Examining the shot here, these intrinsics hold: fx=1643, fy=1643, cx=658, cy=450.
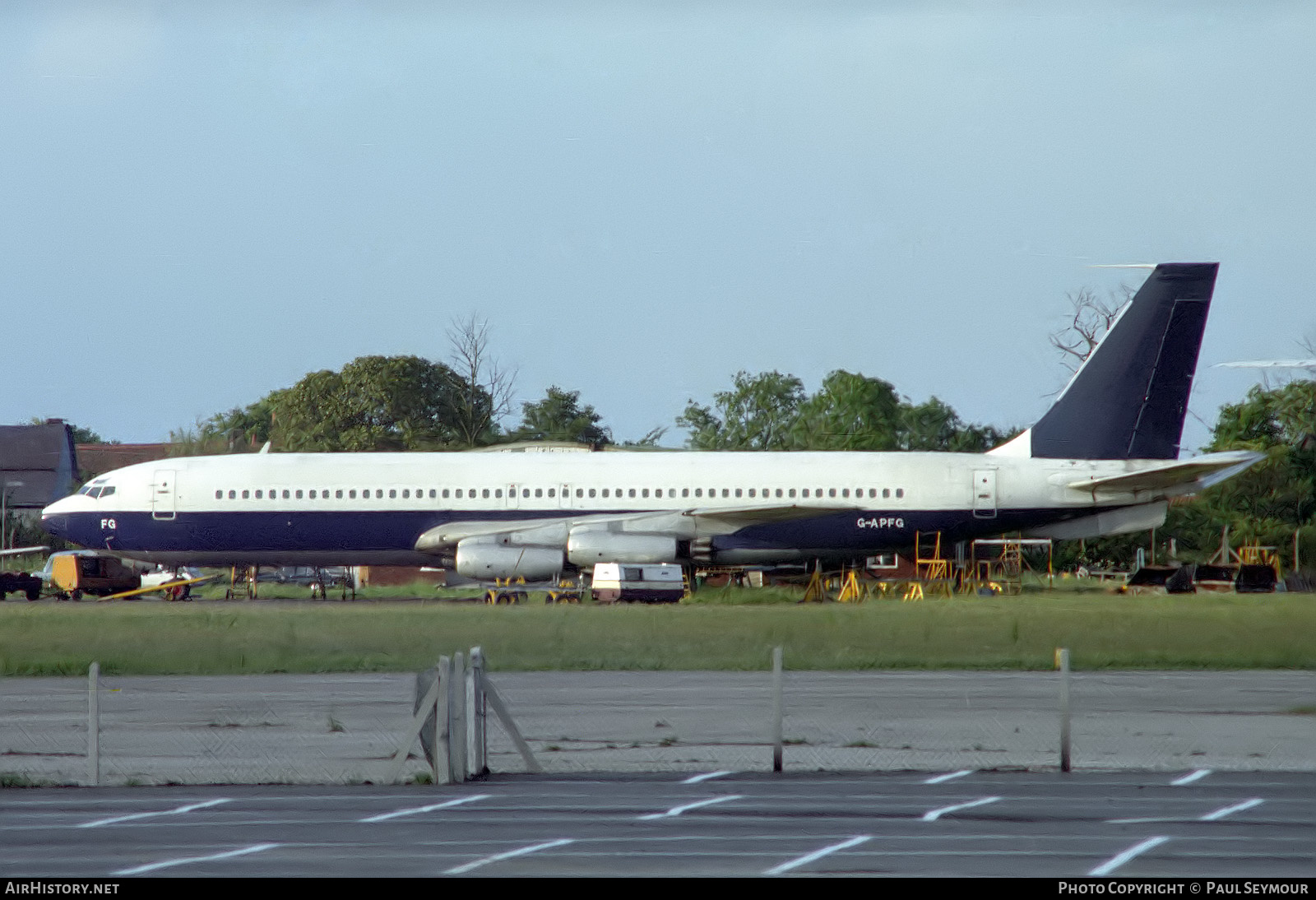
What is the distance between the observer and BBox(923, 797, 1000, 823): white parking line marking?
12312 millimetres

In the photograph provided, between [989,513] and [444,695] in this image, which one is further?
[989,513]

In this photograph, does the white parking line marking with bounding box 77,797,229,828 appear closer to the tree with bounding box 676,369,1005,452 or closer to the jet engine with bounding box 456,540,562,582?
the jet engine with bounding box 456,540,562,582

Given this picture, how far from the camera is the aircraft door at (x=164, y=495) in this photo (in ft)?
152

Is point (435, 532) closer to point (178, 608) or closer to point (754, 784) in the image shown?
point (178, 608)

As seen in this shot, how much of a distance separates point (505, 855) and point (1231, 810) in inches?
227

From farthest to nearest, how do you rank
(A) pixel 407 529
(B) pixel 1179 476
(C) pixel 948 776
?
(A) pixel 407 529
(B) pixel 1179 476
(C) pixel 948 776

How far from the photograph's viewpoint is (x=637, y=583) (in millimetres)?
43594

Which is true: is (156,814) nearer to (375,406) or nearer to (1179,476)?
(1179,476)

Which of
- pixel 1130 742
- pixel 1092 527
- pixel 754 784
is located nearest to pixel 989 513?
pixel 1092 527

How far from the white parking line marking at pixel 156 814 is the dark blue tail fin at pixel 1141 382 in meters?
35.9

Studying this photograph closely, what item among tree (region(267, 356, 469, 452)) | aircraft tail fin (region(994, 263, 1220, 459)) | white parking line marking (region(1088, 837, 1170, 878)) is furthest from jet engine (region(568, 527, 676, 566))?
tree (region(267, 356, 469, 452))

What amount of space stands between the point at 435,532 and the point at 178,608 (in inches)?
282

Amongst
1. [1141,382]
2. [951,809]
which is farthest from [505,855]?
[1141,382]
